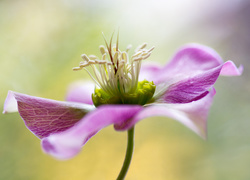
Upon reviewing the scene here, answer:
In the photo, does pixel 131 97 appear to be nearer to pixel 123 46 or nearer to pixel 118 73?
pixel 118 73

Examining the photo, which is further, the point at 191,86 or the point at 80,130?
the point at 191,86

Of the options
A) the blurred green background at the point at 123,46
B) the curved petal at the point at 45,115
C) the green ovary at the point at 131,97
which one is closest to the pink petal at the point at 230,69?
the green ovary at the point at 131,97

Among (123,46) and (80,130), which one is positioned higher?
(80,130)

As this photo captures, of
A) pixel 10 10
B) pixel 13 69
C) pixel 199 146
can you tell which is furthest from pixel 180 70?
pixel 10 10

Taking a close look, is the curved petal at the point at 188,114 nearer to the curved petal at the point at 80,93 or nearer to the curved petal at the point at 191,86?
the curved petal at the point at 191,86

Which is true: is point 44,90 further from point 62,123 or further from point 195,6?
point 62,123

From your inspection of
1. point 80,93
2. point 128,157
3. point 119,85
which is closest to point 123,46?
point 80,93

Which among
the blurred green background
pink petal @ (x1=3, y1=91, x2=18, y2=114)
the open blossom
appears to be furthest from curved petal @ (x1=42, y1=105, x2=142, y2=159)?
the blurred green background
